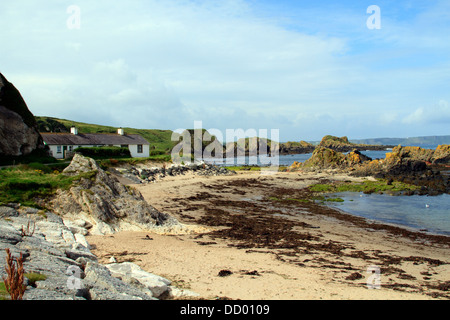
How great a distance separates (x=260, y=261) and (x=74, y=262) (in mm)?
6620

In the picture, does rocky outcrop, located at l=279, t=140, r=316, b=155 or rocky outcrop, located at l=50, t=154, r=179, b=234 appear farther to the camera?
rocky outcrop, located at l=279, t=140, r=316, b=155

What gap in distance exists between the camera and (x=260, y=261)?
12391 millimetres

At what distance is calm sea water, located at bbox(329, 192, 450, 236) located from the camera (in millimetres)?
23750

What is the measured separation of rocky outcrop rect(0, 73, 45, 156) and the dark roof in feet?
28.8

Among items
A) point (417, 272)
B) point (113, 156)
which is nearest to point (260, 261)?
point (417, 272)

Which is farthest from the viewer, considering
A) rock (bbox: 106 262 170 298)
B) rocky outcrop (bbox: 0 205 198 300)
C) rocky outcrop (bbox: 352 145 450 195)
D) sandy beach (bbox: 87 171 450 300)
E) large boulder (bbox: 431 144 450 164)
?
large boulder (bbox: 431 144 450 164)

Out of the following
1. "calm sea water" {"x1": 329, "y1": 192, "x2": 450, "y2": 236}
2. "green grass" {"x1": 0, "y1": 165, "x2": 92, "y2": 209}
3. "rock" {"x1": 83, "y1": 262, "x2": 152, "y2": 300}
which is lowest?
"calm sea water" {"x1": 329, "y1": 192, "x2": 450, "y2": 236}

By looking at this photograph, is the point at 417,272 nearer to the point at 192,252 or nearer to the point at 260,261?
the point at 260,261

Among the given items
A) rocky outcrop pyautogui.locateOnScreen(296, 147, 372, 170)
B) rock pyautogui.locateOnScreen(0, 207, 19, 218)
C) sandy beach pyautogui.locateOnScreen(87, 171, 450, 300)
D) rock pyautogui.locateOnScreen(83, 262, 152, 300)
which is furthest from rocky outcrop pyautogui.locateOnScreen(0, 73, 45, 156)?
rocky outcrop pyautogui.locateOnScreen(296, 147, 372, 170)

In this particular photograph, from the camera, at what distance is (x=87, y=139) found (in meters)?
50.4

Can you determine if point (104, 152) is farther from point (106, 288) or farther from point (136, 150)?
point (106, 288)

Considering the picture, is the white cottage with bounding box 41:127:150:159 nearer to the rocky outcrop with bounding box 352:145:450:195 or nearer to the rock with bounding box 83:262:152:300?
the rock with bounding box 83:262:152:300

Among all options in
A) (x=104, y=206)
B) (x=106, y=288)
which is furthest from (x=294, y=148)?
(x=106, y=288)
